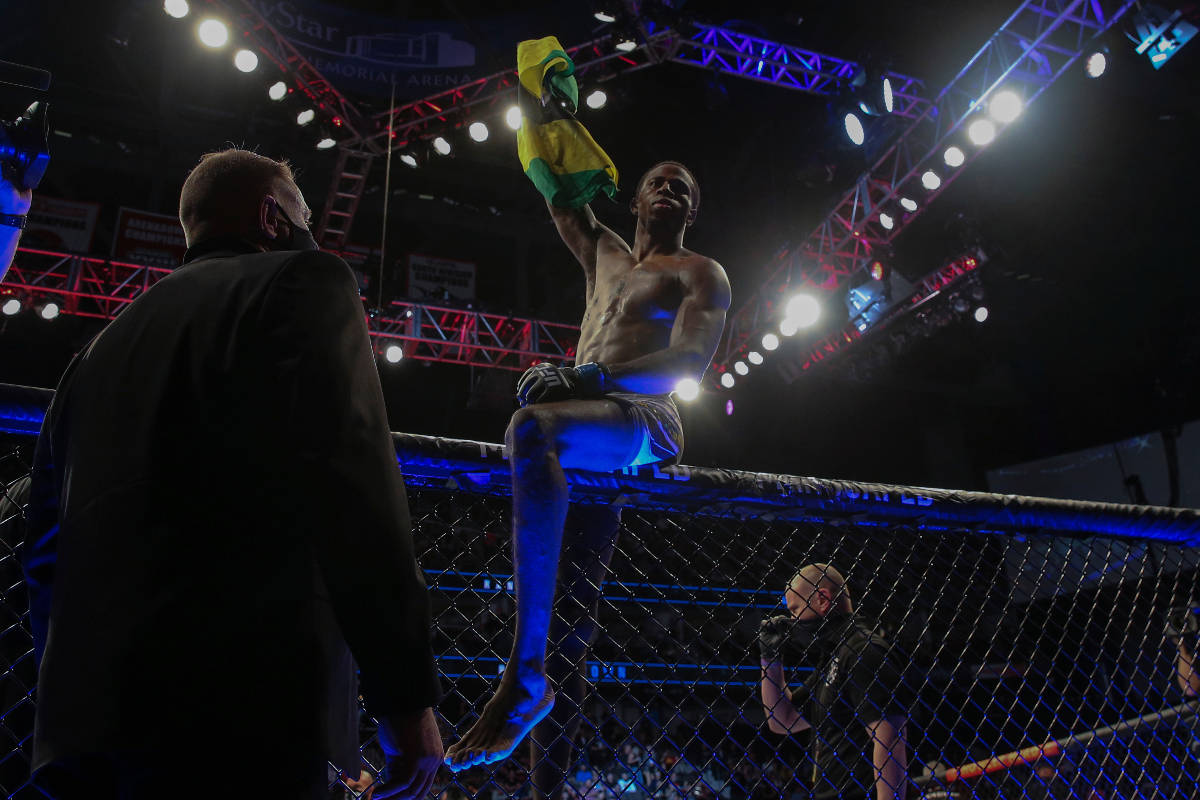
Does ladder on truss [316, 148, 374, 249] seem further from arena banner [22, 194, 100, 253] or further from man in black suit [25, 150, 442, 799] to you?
man in black suit [25, 150, 442, 799]

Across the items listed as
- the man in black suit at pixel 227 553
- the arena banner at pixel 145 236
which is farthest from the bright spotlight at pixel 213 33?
the man in black suit at pixel 227 553

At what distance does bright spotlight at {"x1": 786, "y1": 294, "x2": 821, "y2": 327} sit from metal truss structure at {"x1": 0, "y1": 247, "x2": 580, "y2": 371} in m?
2.69

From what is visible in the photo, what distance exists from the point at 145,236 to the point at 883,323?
9165 millimetres

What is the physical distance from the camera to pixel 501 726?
4.57ft

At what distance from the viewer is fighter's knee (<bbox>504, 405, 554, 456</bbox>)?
5.00 feet

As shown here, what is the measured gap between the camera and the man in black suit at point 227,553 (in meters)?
0.72

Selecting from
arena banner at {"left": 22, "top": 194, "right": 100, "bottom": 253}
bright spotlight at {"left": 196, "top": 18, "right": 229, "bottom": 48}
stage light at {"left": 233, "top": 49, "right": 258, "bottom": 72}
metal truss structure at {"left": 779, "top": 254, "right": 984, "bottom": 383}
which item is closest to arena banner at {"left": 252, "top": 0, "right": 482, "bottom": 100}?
stage light at {"left": 233, "top": 49, "right": 258, "bottom": 72}

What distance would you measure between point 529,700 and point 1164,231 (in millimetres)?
11478

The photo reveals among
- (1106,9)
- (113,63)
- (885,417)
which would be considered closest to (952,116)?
(1106,9)

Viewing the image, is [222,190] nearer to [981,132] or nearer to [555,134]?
[555,134]

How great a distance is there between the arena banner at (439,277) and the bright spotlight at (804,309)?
4.44 m

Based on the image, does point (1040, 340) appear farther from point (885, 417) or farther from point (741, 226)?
point (741, 226)

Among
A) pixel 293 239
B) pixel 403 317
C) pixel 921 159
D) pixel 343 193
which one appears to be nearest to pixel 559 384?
pixel 293 239

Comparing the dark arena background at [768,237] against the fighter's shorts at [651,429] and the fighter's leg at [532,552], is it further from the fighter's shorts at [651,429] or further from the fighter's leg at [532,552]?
the fighter's leg at [532,552]
